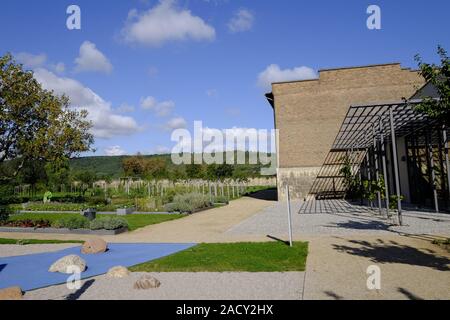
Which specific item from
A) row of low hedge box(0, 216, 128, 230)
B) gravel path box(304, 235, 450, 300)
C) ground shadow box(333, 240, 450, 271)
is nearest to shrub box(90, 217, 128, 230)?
row of low hedge box(0, 216, 128, 230)

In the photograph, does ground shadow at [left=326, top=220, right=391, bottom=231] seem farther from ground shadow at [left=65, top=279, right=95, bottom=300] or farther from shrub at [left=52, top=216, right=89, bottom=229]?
shrub at [left=52, top=216, right=89, bottom=229]

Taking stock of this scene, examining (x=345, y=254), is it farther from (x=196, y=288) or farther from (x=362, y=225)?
(x=362, y=225)

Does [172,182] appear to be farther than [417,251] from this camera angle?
Yes

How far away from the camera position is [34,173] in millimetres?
43188

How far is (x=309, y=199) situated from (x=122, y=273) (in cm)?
2359

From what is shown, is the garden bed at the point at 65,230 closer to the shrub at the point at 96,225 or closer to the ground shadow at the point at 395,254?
the shrub at the point at 96,225

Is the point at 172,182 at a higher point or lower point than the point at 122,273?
higher

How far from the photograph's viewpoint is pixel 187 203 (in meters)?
22.5

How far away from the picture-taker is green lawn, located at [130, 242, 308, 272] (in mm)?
7619

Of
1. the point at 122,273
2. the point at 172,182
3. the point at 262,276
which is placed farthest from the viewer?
the point at 172,182

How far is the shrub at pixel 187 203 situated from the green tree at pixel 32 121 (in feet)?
A: 37.3

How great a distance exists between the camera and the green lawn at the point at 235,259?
7619 mm

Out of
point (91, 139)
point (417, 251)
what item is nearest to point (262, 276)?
point (417, 251)
